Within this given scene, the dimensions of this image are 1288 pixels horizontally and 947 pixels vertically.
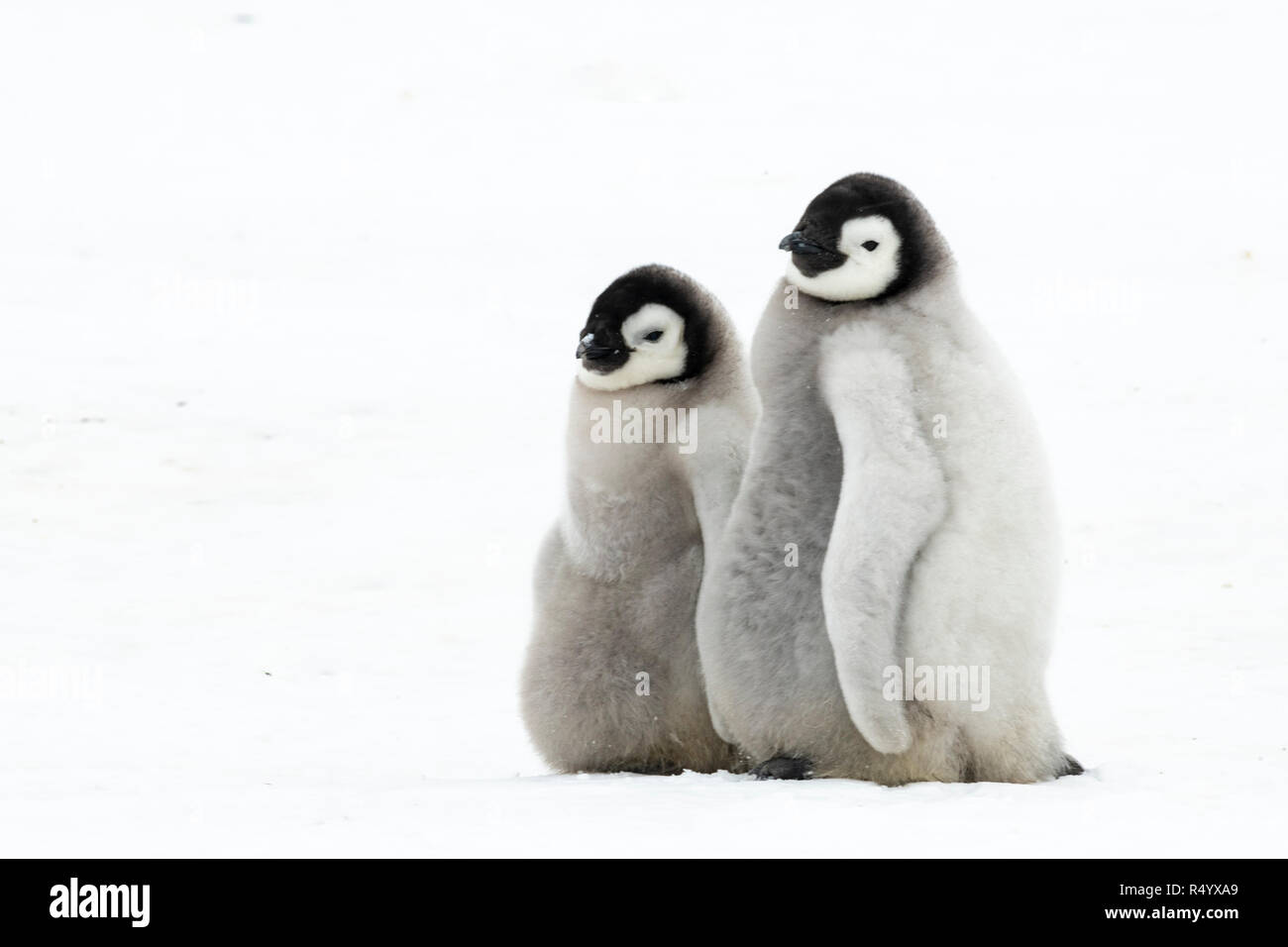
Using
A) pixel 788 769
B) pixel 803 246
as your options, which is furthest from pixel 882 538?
pixel 803 246

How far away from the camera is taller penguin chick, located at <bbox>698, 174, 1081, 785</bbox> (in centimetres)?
331

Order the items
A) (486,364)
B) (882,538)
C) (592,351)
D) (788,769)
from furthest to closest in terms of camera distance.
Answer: (486,364) < (592,351) < (788,769) < (882,538)

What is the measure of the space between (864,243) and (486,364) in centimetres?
596

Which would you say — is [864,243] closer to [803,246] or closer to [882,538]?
[803,246]

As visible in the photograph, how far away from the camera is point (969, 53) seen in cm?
1639

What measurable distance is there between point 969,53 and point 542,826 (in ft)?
47.3

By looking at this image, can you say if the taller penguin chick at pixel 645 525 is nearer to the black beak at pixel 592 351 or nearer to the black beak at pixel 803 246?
the black beak at pixel 592 351

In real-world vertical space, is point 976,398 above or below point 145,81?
below

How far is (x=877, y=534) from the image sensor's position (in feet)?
10.8

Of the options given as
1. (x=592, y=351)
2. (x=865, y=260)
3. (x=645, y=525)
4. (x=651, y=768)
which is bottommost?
(x=651, y=768)

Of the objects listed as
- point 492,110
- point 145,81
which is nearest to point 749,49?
point 492,110

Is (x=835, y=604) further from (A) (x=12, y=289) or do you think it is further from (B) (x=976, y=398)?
(A) (x=12, y=289)

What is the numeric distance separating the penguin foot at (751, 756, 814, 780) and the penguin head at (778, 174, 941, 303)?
93 centimetres

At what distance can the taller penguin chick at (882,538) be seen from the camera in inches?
130
